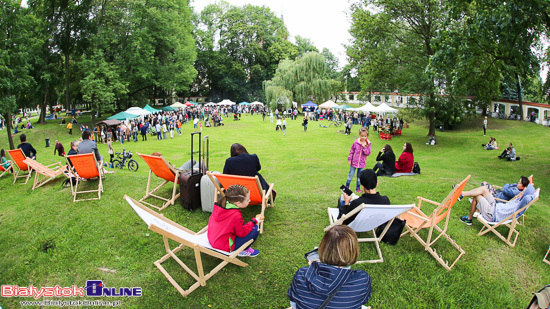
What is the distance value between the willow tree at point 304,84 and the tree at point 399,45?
1815 centimetres

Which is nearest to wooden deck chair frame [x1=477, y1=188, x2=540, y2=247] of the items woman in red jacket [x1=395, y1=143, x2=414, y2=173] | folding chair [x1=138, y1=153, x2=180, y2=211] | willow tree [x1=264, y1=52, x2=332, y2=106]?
woman in red jacket [x1=395, y1=143, x2=414, y2=173]

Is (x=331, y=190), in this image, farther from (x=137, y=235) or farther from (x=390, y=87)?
(x=390, y=87)

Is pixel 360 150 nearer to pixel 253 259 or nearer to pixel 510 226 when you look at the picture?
pixel 510 226

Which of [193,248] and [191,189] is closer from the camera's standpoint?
[193,248]

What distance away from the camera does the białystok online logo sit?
11.7 feet

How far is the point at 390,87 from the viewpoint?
21.8 m

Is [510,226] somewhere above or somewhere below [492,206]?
below

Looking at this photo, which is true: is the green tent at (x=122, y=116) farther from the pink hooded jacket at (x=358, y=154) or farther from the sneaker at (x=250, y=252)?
the sneaker at (x=250, y=252)

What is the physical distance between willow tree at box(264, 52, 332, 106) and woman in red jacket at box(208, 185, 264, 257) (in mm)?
38009

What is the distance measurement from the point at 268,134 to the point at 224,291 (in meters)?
20.7

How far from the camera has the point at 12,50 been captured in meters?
16.0

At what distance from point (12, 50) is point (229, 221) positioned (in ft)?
62.1

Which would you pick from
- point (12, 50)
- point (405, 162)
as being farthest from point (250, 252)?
point (12, 50)

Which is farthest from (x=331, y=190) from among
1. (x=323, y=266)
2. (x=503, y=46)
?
(x=503, y=46)
